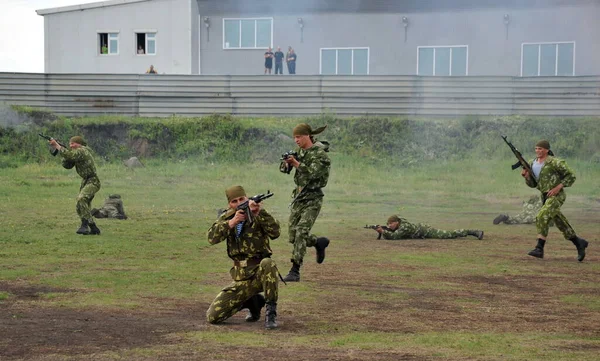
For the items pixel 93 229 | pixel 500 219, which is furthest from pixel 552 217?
pixel 93 229

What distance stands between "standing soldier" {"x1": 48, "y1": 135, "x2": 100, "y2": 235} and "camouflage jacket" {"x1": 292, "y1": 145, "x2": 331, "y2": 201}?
19.1 feet

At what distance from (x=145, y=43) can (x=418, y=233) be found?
3047 cm

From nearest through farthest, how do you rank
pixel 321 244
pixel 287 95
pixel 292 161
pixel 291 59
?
1. pixel 292 161
2. pixel 321 244
3. pixel 287 95
4. pixel 291 59

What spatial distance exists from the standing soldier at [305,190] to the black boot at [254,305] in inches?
103

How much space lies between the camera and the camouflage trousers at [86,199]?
18.2m

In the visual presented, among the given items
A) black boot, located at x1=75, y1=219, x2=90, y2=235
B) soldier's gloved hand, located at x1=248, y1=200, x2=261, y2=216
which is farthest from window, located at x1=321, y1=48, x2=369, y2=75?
soldier's gloved hand, located at x1=248, y1=200, x2=261, y2=216

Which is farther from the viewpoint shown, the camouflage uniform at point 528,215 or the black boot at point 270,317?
the camouflage uniform at point 528,215

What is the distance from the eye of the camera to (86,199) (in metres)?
18.3

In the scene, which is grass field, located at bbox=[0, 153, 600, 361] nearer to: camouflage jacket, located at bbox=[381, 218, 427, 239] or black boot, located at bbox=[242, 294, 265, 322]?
black boot, located at bbox=[242, 294, 265, 322]

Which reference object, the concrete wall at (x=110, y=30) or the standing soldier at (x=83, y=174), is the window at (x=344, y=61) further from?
the standing soldier at (x=83, y=174)

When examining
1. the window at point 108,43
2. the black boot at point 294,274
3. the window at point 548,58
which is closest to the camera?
the black boot at point 294,274

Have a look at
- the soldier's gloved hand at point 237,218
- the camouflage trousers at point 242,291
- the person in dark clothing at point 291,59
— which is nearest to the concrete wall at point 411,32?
the person in dark clothing at point 291,59

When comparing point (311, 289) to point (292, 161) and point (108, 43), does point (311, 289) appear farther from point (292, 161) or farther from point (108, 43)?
point (108, 43)

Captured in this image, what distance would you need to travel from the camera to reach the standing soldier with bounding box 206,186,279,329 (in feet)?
33.9
